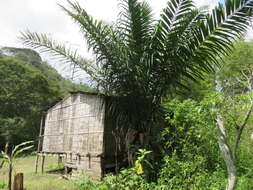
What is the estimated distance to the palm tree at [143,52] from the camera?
4.27 meters

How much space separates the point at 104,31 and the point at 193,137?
302 cm

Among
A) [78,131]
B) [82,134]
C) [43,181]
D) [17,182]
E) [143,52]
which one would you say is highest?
[143,52]

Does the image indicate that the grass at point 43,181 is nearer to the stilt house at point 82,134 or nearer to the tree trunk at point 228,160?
the stilt house at point 82,134

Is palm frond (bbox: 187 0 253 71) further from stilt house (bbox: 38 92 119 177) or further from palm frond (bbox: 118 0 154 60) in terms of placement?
stilt house (bbox: 38 92 119 177)

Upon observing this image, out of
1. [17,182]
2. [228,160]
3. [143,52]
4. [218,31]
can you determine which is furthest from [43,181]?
[218,31]

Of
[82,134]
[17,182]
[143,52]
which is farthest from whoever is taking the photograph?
[82,134]

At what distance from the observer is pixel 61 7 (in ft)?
14.2

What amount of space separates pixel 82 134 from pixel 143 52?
5.48 meters

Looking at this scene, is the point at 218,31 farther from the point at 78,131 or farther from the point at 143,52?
the point at 78,131

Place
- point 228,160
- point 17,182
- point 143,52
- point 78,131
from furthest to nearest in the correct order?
point 78,131, point 143,52, point 17,182, point 228,160

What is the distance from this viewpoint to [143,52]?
4699 mm

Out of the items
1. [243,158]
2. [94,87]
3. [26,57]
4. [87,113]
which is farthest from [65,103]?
[26,57]

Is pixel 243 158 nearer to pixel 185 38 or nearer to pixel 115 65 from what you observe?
pixel 185 38

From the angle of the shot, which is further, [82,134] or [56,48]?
[82,134]
